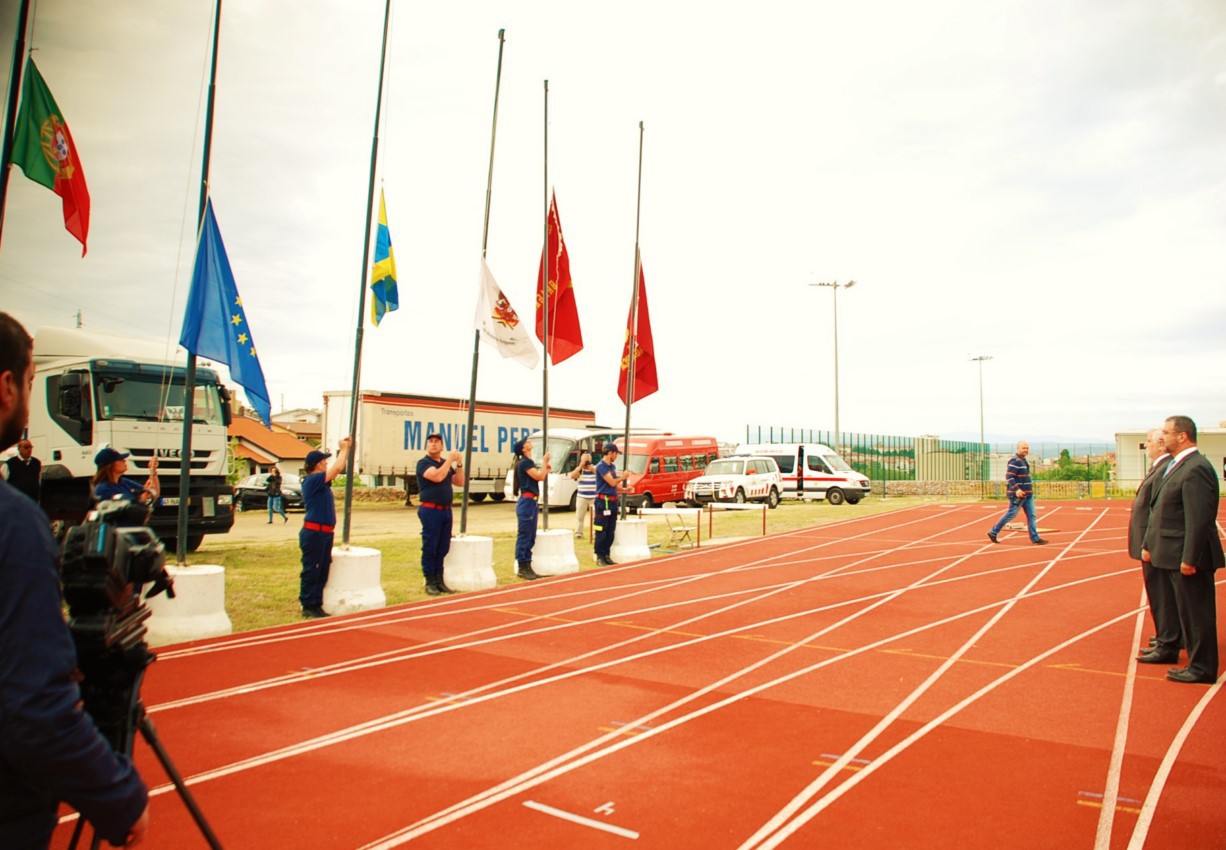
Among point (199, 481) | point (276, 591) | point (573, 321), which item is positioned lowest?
point (276, 591)

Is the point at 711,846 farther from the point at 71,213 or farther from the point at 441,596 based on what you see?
the point at 71,213

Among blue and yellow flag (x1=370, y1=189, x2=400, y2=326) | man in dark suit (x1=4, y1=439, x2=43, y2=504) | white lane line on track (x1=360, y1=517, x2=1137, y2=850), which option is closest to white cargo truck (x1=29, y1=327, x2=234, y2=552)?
man in dark suit (x1=4, y1=439, x2=43, y2=504)

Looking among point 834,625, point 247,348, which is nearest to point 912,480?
point 834,625

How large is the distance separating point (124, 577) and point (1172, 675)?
712cm

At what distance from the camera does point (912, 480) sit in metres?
42.9

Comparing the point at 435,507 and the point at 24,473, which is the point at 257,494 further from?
the point at 435,507

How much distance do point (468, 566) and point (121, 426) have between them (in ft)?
20.5

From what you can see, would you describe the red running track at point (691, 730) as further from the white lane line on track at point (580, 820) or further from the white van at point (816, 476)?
the white van at point (816, 476)

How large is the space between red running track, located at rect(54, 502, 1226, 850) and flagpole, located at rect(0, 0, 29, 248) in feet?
14.8

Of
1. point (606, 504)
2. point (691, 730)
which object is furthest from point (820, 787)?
point (606, 504)

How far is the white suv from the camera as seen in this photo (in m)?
29.6

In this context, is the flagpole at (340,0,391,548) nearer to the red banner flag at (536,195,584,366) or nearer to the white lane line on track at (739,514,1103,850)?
the red banner flag at (536,195,584,366)

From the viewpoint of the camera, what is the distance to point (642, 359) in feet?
49.4

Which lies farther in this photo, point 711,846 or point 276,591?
point 276,591
